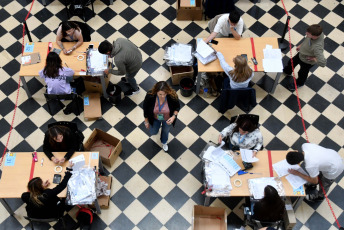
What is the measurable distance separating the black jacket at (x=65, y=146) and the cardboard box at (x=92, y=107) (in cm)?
117

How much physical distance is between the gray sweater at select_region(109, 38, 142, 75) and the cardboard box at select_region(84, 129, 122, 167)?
1050 millimetres

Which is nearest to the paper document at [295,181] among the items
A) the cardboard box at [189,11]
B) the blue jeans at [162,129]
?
the blue jeans at [162,129]

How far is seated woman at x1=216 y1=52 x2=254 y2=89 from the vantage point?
618 centimetres

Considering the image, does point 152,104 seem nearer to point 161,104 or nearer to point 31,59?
point 161,104

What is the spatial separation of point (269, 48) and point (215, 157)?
232 centimetres

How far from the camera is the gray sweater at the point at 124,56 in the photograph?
641 cm

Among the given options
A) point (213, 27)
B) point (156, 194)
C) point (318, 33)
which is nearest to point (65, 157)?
point (156, 194)

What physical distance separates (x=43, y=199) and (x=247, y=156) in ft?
9.19

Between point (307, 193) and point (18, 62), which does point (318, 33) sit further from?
point (18, 62)

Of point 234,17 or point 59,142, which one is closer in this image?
point 59,142

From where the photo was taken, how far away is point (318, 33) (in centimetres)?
638

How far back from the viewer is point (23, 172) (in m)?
5.73

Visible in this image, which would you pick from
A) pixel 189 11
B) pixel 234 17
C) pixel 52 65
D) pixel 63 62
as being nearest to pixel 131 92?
pixel 63 62

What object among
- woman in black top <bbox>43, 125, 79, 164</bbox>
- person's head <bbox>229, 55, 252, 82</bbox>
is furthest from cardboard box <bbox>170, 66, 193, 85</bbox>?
woman in black top <bbox>43, 125, 79, 164</bbox>
